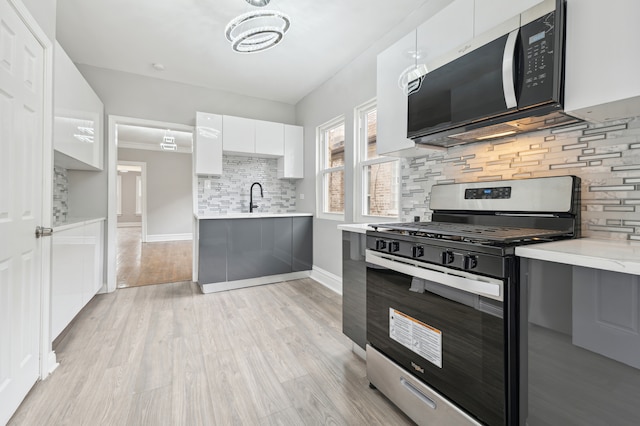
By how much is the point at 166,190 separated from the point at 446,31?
27.3ft

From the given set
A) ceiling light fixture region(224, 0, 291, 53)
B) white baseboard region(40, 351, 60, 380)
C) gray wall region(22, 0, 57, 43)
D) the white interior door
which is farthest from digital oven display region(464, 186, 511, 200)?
white baseboard region(40, 351, 60, 380)

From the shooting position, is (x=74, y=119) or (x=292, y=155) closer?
(x=74, y=119)

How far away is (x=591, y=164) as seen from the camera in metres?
1.32

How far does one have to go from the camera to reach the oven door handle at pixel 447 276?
1.05m

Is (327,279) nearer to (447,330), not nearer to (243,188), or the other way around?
(243,188)

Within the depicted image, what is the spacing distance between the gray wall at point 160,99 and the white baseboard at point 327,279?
2485 mm

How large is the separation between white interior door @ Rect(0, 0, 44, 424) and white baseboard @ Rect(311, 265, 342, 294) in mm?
2633

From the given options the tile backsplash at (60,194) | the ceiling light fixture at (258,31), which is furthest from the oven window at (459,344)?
the tile backsplash at (60,194)

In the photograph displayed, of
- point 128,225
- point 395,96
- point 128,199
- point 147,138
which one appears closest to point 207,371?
point 395,96

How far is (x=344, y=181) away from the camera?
349 centimetres

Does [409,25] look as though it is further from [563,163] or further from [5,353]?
[5,353]

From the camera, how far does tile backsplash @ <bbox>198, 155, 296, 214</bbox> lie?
4.09 meters

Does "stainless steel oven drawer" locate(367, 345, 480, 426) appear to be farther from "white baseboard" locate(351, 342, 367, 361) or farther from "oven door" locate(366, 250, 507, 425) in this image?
"white baseboard" locate(351, 342, 367, 361)

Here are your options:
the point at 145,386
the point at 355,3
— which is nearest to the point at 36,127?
the point at 145,386
